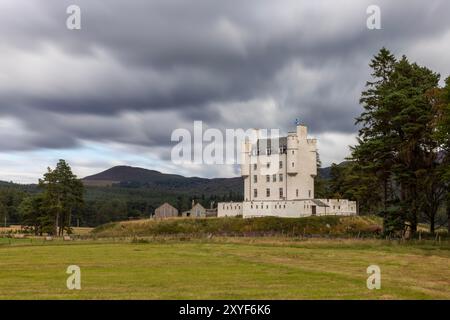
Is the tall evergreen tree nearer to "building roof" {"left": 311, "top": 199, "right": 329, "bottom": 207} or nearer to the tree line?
"building roof" {"left": 311, "top": 199, "right": 329, "bottom": 207}

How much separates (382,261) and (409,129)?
25621 mm

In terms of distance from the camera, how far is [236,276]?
26.0m

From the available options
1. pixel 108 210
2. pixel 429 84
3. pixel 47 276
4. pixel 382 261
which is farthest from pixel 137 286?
pixel 108 210

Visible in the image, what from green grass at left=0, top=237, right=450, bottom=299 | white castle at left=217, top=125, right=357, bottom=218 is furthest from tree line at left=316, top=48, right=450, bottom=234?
white castle at left=217, top=125, right=357, bottom=218

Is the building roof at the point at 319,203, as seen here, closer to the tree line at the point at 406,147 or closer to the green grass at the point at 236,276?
the tree line at the point at 406,147

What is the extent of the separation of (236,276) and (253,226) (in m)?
57.4

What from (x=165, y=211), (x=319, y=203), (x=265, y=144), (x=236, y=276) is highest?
(x=265, y=144)

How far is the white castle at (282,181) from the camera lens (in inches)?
3447

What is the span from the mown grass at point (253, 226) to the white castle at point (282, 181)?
15.9 feet

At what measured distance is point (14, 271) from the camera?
29.1m

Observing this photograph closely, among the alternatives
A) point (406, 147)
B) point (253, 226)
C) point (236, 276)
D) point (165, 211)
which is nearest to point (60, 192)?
point (165, 211)

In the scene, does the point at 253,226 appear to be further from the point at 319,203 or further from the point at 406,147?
the point at 406,147

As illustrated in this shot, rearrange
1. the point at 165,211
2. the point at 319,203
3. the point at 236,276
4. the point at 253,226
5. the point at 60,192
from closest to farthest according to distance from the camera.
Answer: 1. the point at 236,276
2. the point at 253,226
3. the point at 319,203
4. the point at 60,192
5. the point at 165,211
